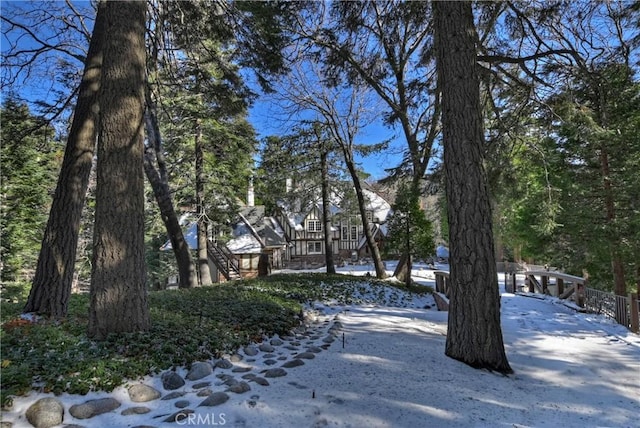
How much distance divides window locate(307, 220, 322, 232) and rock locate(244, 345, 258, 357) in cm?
3177

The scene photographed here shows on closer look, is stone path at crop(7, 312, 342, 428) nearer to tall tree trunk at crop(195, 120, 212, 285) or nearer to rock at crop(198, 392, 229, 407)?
rock at crop(198, 392, 229, 407)

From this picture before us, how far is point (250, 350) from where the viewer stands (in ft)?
13.3

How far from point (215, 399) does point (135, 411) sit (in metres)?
0.56

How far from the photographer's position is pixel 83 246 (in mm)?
14859

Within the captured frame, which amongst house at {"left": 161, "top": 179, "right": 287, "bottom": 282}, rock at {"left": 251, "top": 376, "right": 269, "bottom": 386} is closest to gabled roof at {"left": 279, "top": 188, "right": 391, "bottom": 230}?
house at {"left": 161, "top": 179, "right": 287, "bottom": 282}

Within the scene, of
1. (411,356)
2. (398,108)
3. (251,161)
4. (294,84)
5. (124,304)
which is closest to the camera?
(124,304)

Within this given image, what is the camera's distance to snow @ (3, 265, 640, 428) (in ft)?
8.35

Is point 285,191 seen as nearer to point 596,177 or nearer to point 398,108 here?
point 398,108

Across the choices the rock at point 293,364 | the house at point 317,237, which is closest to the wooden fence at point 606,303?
the rock at point 293,364

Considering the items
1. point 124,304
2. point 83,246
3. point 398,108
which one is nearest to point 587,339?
point 124,304

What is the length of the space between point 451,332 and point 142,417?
3.43 m

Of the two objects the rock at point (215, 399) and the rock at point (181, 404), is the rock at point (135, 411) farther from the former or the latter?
the rock at point (215, 399)

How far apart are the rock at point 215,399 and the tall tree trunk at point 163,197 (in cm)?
808

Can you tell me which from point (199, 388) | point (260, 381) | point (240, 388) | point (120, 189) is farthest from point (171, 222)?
point (240, 388)
